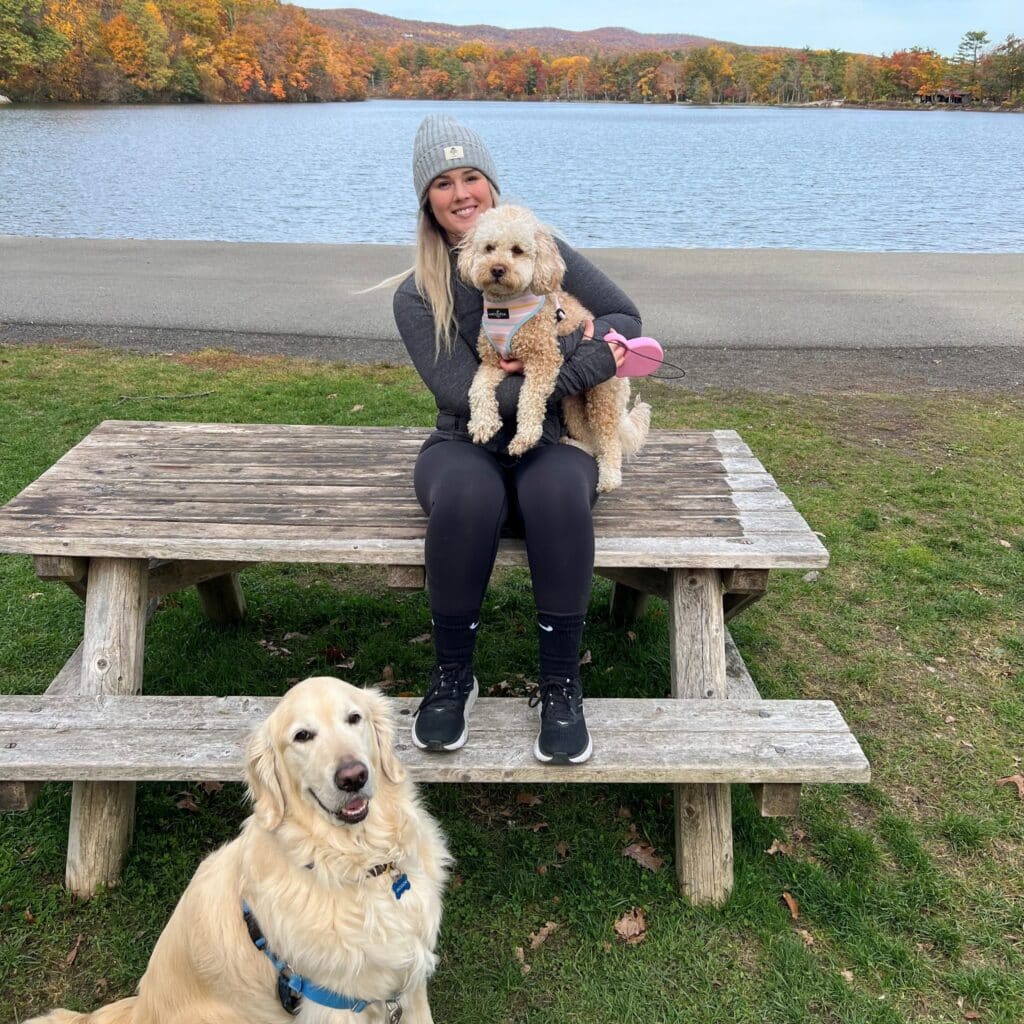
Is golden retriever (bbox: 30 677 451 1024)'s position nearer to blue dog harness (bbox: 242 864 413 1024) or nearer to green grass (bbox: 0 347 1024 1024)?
blue dog harness (bbox: 242 864 413 1024)

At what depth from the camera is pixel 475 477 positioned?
2783mm

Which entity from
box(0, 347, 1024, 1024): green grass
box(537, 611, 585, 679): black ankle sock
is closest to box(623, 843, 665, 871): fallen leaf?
box(0, 347, 1024, 1024): green grass

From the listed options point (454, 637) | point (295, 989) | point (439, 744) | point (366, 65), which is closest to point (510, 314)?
point (454, 637)

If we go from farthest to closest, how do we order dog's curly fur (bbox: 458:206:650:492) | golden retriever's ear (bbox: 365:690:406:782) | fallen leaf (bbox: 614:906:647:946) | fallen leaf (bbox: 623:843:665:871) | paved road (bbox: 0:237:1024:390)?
paved road (bbox: 0:237:1024:390) < dog's curly fur (bbox: 458:206:650:492) < fallen leaf (bbox: 623:843:665:871) < fallen leaf (bbox: 614:906:647:946) < golden retriever's ear (bbox: 365:690:406:782)

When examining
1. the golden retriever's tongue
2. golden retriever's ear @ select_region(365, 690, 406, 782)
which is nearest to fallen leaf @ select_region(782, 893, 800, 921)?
golden retriever's ear @ select_region(365, 690, 406, 782)

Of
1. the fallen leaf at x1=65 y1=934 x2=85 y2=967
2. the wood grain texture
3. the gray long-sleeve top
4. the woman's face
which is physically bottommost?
the fallen leaf at x1=65 y1=934 x2=85 y2=967

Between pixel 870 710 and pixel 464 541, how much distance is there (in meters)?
2.23

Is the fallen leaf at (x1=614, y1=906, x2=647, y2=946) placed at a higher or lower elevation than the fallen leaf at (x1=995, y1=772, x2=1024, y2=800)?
lower

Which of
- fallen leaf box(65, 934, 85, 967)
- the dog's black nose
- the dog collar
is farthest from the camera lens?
the dog collar

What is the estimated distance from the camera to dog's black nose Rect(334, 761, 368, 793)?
197 cm

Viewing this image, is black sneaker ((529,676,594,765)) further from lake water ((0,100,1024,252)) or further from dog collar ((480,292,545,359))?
lake water ((0,100,1024,252))

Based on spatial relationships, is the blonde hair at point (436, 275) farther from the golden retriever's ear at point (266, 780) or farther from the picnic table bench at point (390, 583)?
the golden retriever's ear at point (266, 780)

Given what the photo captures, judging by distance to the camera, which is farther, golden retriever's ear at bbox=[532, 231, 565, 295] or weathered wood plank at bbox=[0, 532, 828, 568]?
golden retriever's ear at bbox=[532, 231, 565, 295]

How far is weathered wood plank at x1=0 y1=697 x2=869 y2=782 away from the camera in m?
2.47
